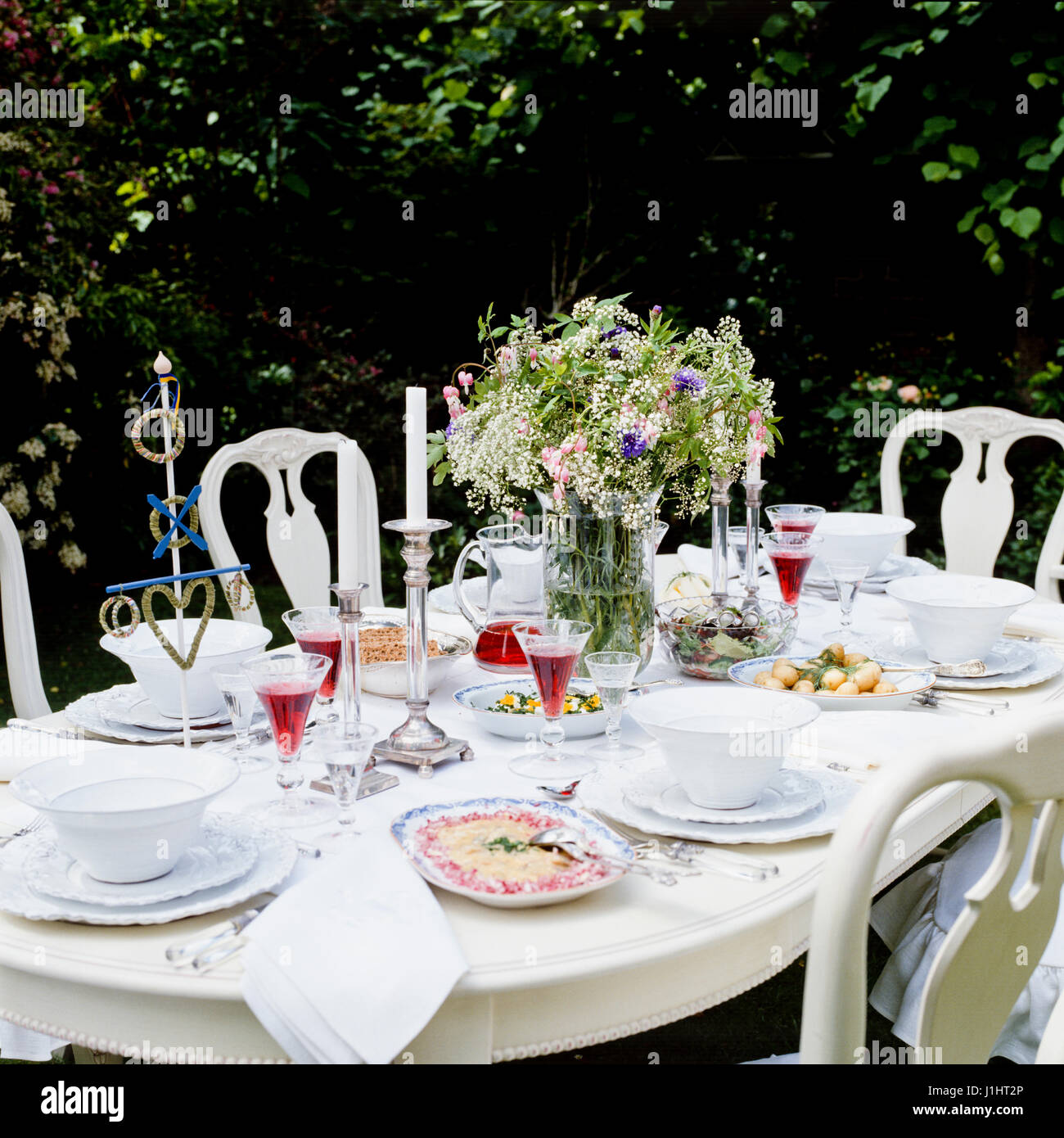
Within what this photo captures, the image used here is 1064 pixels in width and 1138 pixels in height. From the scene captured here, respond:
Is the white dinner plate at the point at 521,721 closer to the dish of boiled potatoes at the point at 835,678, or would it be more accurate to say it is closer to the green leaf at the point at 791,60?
the dish of boiled potatoes at the point at 835,678

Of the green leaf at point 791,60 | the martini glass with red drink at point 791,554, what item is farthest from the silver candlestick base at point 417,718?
the green leaf at point 791,60

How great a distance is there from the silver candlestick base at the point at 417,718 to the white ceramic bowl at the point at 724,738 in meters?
0.30

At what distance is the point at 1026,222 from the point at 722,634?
3.29 metres

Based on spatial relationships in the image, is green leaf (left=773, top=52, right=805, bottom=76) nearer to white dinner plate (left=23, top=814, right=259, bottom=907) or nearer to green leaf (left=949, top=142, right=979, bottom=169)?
green leaf (left=949, top=142, right=979, bottom=169)

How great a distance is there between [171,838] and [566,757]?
580 millimetres

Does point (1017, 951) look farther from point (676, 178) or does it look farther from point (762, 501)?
point (676, 178)

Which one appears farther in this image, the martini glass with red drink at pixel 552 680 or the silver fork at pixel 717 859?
the martini glass with red drink at pixel 552 680

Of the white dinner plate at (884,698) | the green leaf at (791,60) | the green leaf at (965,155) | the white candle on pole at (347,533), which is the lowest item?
the white dinner plate at (884,698)

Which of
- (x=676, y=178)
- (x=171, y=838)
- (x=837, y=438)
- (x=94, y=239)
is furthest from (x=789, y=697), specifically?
(x=94, y=239)

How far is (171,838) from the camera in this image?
120cm

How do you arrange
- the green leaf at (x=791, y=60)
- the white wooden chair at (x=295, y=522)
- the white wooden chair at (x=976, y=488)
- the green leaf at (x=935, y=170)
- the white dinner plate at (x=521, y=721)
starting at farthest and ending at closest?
the green leaf at (x=791, y=60)
the green leaf at (x=935, y=170)
the white wooden chair at (x=976, y=488)
the white wooden chair at (x=295, y=522)
the white dinner plate at (x=521, y=721)

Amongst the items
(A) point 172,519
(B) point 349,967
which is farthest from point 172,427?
(B) point 349,967

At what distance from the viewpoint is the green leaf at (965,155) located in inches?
183
